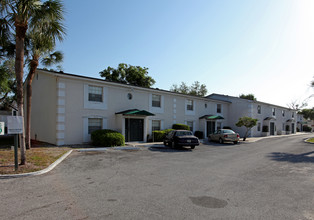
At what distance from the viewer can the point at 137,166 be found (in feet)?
29.7

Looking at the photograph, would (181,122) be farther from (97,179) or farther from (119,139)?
(97,179)

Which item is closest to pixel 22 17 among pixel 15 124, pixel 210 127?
pixel 15 124

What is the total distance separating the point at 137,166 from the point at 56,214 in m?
5.11

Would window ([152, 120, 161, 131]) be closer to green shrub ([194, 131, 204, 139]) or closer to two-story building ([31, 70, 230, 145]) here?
two-story building ([31, 70, 230, 145])

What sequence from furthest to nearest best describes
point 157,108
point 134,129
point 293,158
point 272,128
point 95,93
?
point 272,128, point 157,108, point 134,129, point 95,93, point 293,158

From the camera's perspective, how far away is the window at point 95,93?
17.2m

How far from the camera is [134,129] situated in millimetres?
19266

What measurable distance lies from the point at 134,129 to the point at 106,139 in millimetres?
4414

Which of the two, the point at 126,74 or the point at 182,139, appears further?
the point at 126,74

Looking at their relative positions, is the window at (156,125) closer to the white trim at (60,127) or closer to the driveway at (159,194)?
the white trim at (60,127)

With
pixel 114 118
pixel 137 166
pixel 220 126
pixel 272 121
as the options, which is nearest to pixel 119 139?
pixel 114 118

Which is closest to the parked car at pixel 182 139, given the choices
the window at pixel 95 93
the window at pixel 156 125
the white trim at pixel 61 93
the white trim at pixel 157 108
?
the window at pixel 156 125

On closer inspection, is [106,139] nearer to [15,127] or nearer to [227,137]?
[15,127]

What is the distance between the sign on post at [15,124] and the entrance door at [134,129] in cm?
1103
